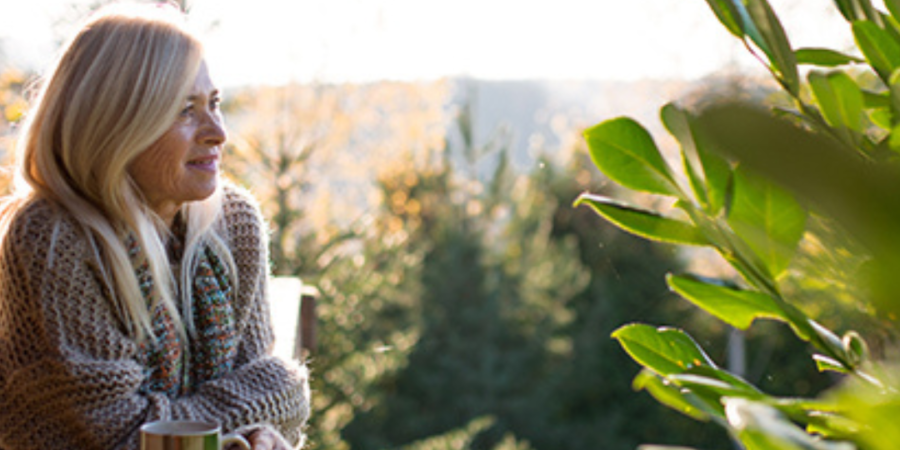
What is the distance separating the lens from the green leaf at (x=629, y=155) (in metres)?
0.35

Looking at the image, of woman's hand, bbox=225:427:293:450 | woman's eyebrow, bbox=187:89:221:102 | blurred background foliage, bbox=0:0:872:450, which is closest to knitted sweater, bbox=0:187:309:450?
woman's hand, bbox=225:427:293:450

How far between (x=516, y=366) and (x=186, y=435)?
7.45m

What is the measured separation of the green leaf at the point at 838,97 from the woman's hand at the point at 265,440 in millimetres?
1028

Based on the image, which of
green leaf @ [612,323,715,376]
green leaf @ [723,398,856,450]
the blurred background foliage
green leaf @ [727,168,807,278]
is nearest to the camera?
green leaf @ [723,398,856,450]

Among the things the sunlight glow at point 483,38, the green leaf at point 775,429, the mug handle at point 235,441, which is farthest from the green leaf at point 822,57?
the sunlight glow at point 483,38

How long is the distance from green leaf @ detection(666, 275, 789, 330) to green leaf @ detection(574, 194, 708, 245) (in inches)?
0.6

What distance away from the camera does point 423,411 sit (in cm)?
782

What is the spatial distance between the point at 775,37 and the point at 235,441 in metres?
0.76

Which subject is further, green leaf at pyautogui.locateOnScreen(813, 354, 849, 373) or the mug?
→ the mug

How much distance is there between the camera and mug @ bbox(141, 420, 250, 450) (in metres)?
0.77

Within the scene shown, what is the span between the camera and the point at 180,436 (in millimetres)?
767

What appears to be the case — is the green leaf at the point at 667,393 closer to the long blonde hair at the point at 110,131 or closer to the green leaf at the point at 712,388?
the green leaf at the point at 712,388

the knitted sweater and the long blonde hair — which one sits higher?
the long blonde hair

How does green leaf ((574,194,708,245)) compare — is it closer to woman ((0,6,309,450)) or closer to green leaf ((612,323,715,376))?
green leaf ((612,323,715,376))
